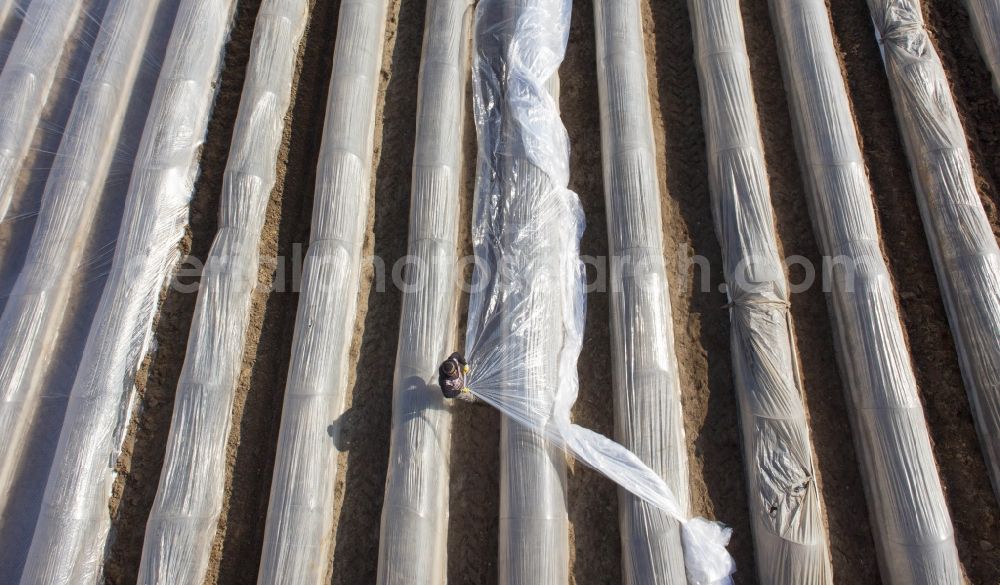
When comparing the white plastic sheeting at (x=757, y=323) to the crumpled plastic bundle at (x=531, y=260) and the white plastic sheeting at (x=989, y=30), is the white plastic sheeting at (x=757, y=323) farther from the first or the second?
the white plastic sheeting at (x=989, y=30)

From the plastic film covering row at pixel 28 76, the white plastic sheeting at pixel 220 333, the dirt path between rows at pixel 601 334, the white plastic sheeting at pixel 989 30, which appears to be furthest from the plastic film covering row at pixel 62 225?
the white plastic sheeting at pixel 989 30

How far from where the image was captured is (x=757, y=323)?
516 cm

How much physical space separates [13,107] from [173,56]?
1775mm

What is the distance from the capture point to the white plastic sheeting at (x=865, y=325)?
456 centimetres

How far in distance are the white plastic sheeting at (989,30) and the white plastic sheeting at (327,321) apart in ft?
21.0

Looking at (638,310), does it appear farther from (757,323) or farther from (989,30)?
(989,30)

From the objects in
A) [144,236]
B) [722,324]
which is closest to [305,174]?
[144,236]

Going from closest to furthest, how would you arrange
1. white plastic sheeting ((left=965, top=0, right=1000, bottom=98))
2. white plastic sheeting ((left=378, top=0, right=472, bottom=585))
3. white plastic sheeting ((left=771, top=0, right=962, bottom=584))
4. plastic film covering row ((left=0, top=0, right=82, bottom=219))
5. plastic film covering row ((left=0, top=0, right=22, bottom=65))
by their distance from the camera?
white plastic sheeting ((left=771, top=0, right=962, bottom=584)) → white plastic sheeting ((left=378, top=0, right=472, bottom=585)) → white plastic sheeting ((left=965, top=0, right=1000, bottom=98)) → plastic film covering row ((left=0, top=0, right=82, bottom=219)) → plastic film covering row ((left=0, top=0, right=22, bottom=65))

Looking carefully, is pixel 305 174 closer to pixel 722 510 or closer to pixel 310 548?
pixel 310 548

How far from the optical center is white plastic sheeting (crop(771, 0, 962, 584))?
4.56m

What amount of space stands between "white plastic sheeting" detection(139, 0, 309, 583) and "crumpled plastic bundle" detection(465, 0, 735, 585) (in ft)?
7.10

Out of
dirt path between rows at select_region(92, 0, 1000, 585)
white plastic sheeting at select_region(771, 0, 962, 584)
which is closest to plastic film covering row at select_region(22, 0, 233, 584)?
dirt path between rows at select_region(92, 0, 1000, 585)

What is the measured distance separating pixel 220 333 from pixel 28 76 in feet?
13.0

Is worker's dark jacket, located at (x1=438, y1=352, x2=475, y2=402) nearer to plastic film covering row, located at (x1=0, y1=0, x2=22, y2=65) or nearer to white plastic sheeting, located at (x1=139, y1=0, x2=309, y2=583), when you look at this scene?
white plastic sheeting, located at (x1=139, y1=0, x2=309, y2=583)
